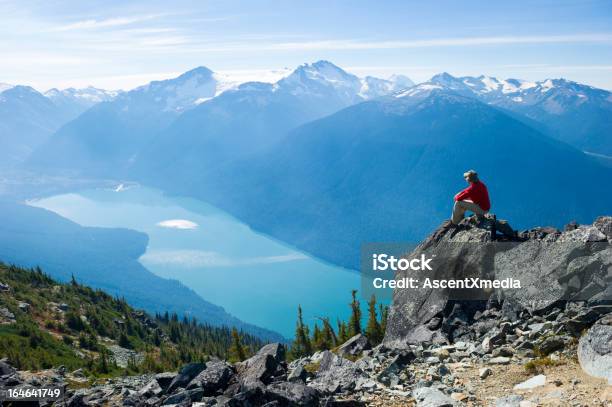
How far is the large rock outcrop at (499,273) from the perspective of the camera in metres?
16.9

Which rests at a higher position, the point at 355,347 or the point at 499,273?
the point at 499,273

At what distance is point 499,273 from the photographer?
1931 cm

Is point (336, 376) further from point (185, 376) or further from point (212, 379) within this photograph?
point (185, 376)

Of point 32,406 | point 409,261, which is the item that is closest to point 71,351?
point 32,406

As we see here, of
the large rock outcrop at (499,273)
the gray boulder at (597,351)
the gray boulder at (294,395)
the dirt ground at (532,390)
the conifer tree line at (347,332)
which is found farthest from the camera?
the conifer tree line at (347,332)

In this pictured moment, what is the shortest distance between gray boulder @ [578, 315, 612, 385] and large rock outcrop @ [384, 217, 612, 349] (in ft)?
7.12

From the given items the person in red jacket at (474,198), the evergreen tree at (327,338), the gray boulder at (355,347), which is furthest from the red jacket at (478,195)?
the evergreen tree at (327,338)

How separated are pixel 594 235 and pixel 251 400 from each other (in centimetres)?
1319

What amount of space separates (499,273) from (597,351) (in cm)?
666

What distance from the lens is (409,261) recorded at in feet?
78.3

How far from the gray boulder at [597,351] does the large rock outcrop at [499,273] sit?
2.17 m

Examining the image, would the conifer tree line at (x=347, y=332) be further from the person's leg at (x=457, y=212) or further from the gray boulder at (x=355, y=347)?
the person's leg at (x=457, y=212)

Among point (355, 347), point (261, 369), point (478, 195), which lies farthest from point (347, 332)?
point (261, 369)

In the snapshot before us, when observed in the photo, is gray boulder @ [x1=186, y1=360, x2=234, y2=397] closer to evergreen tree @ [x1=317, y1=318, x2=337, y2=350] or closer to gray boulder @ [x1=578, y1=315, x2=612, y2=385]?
gray boulder @ [x1=578, y1=315, x2=612, y2=385]
